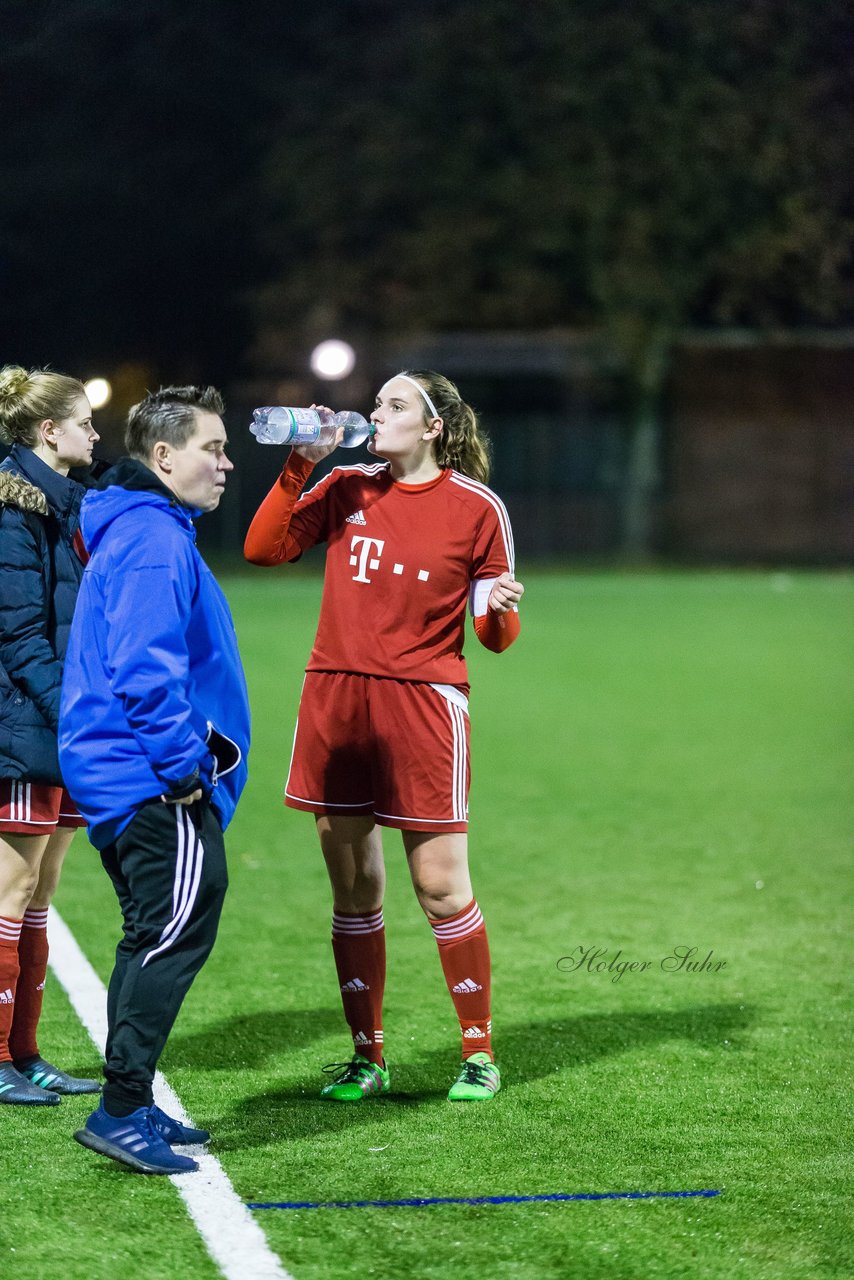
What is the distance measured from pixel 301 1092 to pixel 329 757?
1.00 meters

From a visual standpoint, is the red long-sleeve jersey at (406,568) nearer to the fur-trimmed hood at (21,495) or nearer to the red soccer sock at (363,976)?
the fur-trimmed hood at (21,495)

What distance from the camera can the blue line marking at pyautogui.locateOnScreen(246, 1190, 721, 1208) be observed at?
412 centimetres

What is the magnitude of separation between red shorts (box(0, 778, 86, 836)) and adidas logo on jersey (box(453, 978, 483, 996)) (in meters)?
1.20

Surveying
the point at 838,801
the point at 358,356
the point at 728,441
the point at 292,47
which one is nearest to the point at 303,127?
the point at 292,47

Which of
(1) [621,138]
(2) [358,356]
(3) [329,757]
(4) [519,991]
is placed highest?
(1) [621,138]

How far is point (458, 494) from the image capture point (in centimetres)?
509

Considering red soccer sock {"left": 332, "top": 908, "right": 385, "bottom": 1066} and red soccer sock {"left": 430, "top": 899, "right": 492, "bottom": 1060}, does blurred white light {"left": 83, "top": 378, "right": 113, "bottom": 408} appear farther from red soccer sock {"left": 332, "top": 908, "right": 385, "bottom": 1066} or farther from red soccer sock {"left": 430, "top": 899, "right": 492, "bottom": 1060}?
red soccer sock {"left": 430, "top": 899, "right": 492, "bottom": 1060}

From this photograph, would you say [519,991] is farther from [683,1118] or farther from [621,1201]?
[621,1201]

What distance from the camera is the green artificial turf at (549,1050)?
155 inches

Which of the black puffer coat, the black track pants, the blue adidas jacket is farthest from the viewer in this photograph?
the black puffer coat

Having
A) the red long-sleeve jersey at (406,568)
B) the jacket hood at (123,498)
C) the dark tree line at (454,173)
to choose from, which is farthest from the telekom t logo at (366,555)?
the dark tree line at (454,173)

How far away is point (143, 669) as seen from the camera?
13.4 feet

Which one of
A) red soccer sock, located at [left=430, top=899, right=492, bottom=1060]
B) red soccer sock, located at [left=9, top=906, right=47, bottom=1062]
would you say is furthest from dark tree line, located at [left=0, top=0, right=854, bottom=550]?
red soccer sock, located at [left=430, top=899, right=492, bottom=1060]

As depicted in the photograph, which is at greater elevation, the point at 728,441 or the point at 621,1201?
the point at 728,441
